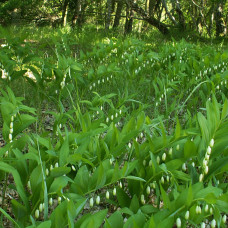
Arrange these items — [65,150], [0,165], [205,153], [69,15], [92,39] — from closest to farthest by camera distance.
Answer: [0,165]
[65,150]
[205,153]
[92,39]
[69,15]

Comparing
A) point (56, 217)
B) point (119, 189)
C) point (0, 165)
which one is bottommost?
point (119, 189)

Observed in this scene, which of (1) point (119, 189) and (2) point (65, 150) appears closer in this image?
(2) point (65, 150)

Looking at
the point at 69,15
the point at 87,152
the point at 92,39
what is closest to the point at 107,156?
the point at 87,152

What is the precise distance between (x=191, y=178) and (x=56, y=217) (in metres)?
0.71

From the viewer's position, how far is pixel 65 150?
1.49 meters

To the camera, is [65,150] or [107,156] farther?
[107,156]

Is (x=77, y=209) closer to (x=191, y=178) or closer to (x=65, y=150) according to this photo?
(x=65, y=150)

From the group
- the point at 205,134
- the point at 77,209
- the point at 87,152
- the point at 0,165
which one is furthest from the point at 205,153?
the point at 0,165

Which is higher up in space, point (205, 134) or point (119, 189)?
point (205, 134)

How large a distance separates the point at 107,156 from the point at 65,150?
0.24m

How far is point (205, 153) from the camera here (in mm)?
1602

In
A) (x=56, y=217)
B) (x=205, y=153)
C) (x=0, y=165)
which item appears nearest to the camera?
(x=56, y=217)

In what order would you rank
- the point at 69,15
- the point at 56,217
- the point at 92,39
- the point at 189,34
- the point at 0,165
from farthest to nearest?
the point at 69,15
the point at 189,34
the point at 92,39
the point at 0,165
the point at 56,217

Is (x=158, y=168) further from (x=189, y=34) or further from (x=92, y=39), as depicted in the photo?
(x=189, y=34)
